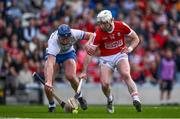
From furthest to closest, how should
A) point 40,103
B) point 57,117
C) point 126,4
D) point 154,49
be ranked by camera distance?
1. point 126,4
2. point 154,49
3. point 40,103
4. point 57,117

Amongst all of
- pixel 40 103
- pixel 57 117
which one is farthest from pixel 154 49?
pixel 57 117

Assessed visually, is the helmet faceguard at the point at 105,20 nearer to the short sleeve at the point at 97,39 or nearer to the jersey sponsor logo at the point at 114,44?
the short sleeve at the point at 97,39

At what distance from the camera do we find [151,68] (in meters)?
29.2

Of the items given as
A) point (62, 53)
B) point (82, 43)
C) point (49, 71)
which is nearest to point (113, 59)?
point (62, 53)

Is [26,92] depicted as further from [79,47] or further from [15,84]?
[79,47]

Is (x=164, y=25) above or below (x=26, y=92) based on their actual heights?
above

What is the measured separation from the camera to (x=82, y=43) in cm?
2891

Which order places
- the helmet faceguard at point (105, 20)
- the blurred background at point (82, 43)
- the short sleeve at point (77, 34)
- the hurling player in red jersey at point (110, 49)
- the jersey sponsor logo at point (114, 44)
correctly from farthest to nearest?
1. the blurred background at point (82, 43)
2. the short sleeve at point (77, 34)
3. the jersey sponsor logo at point (114, 44)
4. the hurling player in red jersey at point (110, 49)
5. the helmet faceguard at point (105, 20)

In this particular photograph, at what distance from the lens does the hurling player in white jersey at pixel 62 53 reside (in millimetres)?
19203

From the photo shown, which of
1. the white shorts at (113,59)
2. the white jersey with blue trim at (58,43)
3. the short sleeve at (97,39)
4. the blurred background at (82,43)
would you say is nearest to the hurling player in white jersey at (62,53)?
the white jersey with blue trim at (58,43)

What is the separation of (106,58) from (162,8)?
13.0m

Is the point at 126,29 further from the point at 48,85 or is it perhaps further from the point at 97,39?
the point at 48,85

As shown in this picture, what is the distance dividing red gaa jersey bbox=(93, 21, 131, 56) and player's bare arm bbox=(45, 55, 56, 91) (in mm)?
1123

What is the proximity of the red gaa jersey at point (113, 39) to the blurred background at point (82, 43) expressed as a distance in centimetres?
854
